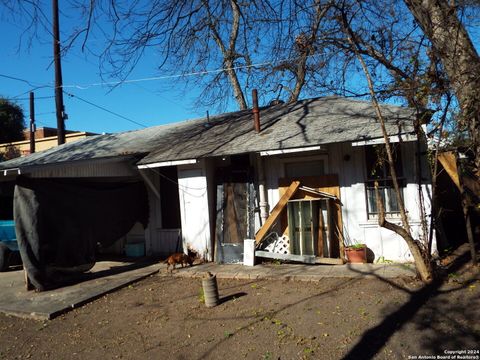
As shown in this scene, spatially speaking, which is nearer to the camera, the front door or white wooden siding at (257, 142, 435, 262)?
white wooden siding at (257, 142, 435, 262)

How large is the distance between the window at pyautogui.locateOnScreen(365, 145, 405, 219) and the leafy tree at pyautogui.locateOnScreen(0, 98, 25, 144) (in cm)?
3260

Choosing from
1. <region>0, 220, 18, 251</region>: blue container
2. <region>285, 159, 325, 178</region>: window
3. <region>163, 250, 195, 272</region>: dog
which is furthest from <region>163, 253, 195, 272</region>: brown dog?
<region>0, 220, 18, 251</region>: blue container

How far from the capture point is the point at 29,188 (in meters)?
8.34

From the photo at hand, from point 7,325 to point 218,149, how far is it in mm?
5202

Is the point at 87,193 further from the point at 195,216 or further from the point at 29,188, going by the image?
the point at 195,216

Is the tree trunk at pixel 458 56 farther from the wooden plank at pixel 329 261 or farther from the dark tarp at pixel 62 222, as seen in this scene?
the dark tarp at pixel 62 222

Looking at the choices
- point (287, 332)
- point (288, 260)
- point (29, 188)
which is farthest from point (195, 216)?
point (287, 332)

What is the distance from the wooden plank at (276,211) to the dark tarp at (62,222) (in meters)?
3.54

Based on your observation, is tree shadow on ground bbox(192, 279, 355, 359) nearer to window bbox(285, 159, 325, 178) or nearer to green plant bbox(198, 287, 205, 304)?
green plant bbox(198, 287, 205, 304)

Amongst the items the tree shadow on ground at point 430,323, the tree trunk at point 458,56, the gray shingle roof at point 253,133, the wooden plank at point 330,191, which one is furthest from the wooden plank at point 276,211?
the tree trunk at point 458,56

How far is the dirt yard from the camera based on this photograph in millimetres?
4664

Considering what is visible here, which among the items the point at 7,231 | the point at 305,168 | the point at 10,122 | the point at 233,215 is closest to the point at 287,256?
the point at 233,215

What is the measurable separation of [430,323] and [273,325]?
1.91 metres

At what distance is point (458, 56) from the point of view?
714cm
